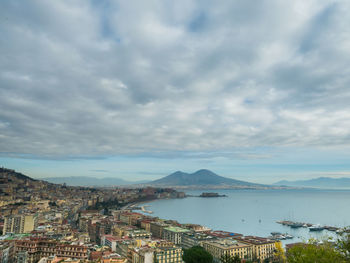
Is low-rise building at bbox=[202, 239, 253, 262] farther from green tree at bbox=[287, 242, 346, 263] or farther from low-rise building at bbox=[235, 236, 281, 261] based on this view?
green tree at bbox=[287, 242, 346, 263]

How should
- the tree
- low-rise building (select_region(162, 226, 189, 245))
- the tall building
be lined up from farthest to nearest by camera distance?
the tall building < low-rise building (select_region(162, 226, 189, 245)) < the tree

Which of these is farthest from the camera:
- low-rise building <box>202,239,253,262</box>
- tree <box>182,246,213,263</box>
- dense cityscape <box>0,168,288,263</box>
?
low-rise building <box>202,239,253,262</box>

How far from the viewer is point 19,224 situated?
45.5 m

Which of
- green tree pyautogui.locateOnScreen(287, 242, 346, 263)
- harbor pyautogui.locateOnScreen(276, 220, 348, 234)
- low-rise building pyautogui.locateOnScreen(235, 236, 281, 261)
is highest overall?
green tree pyautogui.locateOnScreen(287, 242, 346, 263)

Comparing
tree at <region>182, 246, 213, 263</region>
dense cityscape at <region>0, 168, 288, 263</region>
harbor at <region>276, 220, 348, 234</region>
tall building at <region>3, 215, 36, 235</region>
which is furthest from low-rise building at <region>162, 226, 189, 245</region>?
harbor at <region>276, 220, 348, 234</region>

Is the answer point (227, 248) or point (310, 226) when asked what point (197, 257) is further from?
point (310, 226)

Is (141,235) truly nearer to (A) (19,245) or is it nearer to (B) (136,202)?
(A) (19,245)

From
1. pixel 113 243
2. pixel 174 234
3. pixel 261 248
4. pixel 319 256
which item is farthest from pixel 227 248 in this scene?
pixel 319 256

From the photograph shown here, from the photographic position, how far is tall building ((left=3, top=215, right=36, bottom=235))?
44.5 m

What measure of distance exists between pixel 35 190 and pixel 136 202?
162 feet

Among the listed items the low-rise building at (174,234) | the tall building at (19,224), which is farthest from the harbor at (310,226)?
the tall building at (19,224)

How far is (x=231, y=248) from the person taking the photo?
110 feet

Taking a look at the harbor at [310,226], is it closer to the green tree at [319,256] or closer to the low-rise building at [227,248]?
the low-rise building at [227,248]

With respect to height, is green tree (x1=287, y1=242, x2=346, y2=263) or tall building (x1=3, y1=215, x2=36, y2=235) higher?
green tree (x1=287, y1=242, x2=346, y2=263)
